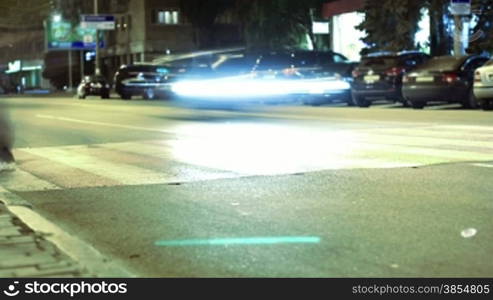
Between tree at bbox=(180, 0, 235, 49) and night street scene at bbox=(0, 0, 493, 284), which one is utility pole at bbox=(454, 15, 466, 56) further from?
tree at bbox=(180, 0, 235, 49)

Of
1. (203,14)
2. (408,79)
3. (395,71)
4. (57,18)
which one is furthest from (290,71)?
(57,18)

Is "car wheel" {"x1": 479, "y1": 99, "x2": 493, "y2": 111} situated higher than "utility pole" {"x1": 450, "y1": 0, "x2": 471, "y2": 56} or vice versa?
"utility pole" {"x1": 450, "y1": 0, "x2": 471, "y2": 56}

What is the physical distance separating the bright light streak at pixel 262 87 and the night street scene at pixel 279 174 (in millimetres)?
54

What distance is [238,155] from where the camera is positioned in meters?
11.6

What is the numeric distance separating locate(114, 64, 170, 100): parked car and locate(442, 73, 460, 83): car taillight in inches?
645

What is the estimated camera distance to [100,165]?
10.9 metres

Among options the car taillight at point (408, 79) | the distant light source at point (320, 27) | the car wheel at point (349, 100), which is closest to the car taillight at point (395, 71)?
the car taillight at point (408, 79)

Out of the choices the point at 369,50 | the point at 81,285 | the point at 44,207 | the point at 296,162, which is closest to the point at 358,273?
the point at 81,285

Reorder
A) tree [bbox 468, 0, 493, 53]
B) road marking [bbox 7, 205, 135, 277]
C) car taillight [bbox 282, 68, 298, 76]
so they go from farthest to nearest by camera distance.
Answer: tree [bbox 468, 0, 493, 53] < car taillight [bbox 282, 68, 298, 76] < road marking [bbox 7, 205, 135, 277]

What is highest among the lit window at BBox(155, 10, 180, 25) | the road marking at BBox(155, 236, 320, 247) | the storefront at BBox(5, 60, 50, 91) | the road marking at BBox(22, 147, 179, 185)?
the lit window at BBox(155, 10, 180, 25)

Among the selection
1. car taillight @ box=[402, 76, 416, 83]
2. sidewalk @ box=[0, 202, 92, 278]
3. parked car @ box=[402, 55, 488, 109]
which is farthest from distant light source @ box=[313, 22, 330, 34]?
sidewalk @ box=[0, 202, 92, 278]

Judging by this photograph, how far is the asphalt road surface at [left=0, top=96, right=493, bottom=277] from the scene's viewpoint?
5.63m

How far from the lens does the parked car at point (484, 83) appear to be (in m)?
18.4

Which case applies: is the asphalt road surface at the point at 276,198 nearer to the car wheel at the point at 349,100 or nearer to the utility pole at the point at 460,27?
A: the utility pole at the point at 460,27
